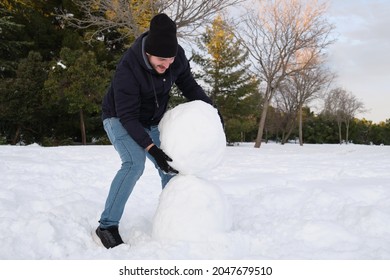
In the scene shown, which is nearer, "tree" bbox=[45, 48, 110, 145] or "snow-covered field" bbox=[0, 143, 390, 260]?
"snow-covered field" bbox=[0, 143, 390, 260]

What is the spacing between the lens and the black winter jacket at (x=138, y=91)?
2.45 metres

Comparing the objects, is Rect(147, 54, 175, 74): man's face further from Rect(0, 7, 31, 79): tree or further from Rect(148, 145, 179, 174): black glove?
Rect(0, 7, 31, 79): tree

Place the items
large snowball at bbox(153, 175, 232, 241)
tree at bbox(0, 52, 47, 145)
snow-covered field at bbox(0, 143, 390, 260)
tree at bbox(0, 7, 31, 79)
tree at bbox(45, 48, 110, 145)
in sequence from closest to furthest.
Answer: snow-covered field at bbox(0, 143, 390, 260) → large snowball at bbox(153, 175, 232, 241) → tree at bbox(45, 48, 110, 145) → tree at bbox(0, 52, 47, 145) → tree at bbox(0, 7, 31, 79)

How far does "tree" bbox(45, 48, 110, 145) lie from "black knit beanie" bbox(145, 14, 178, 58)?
38.9 ft

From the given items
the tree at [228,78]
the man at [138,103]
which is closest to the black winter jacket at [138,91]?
the man at [138,103]

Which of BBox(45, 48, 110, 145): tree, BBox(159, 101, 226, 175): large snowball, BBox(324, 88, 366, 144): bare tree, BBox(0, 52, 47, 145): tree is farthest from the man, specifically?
BBox(324, 88, 366, 144): bare tree

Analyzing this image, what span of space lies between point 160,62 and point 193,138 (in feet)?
1.93

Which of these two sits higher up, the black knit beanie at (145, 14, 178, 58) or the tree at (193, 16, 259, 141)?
the tree at (193, 16, 259, 141)

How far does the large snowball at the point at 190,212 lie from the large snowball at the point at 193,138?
0.43 feet

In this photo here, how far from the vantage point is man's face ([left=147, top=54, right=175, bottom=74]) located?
2461 millimetres

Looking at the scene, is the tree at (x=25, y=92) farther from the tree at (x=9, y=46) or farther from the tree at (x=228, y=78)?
the tree at (x=228, y=78)

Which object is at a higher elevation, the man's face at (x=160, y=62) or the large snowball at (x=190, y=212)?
the man's face at (x=160, y=62)

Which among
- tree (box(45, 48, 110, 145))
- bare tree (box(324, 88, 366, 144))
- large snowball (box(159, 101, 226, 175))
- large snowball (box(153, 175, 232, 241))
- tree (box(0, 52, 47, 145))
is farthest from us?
bare tree (box(324, 88, 366, 144))

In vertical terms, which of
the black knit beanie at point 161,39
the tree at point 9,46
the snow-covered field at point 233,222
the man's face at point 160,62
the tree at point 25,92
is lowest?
the snow-covered field at point 233,222
